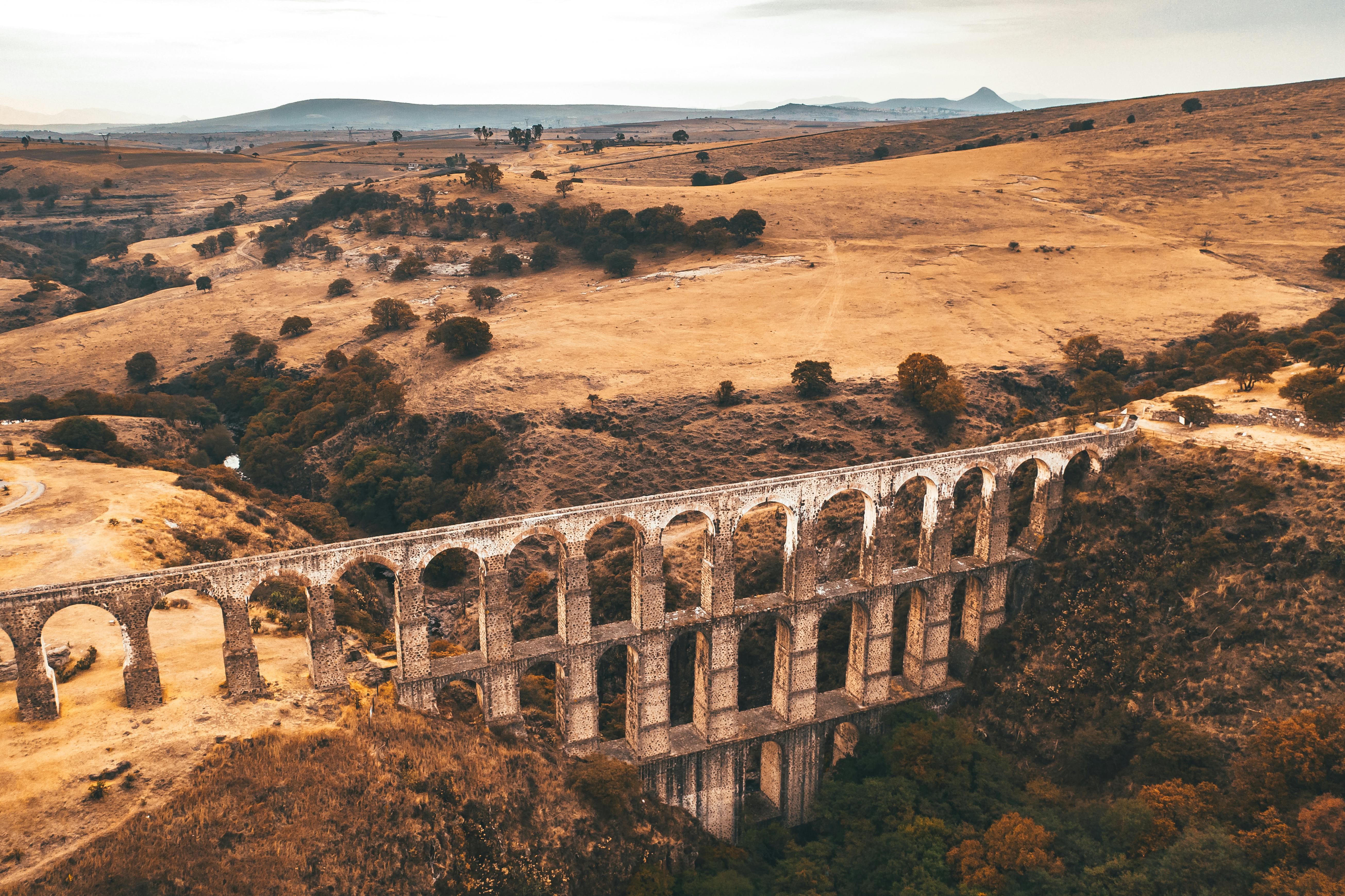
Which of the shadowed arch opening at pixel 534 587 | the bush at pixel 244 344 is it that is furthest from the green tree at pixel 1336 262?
the bush at pixel 244 344

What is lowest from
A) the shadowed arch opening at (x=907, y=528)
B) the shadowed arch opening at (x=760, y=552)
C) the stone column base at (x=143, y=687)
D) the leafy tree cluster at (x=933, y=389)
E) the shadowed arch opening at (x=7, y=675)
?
the shadowed arch opening at (x=760, y=552)

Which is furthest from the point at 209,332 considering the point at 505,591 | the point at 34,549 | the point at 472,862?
the point at 472,862

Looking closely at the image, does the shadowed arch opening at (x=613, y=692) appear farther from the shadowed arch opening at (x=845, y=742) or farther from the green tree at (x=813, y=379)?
the green tree at (x=813, y=379)

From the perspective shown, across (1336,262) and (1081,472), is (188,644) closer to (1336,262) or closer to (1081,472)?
(1081,472)

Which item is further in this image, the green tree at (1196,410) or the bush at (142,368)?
the bush at (142,368)

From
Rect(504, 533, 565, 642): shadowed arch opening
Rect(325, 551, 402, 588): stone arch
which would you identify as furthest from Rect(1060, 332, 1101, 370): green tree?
Rect(325, 551, 402, 588): stone arch

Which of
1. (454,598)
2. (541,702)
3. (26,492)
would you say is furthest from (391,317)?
(541,702)

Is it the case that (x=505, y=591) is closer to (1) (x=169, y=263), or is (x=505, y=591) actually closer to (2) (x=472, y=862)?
(2) (x=472, y=862)

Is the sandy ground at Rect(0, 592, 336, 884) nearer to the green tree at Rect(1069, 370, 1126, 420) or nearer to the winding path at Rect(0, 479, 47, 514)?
the winding path at Rect(0, 479, 47, 514)
